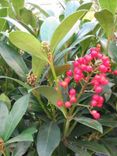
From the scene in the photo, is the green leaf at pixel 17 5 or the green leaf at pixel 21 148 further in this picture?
the green leaf at pixel 17 5

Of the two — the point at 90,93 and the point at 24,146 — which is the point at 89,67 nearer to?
the point at 90,93

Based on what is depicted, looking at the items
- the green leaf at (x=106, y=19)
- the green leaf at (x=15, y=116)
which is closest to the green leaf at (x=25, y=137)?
the green leaf at (x=15, y=116)

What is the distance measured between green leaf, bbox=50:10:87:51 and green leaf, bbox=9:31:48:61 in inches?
1.2

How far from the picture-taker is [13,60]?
0.66 m

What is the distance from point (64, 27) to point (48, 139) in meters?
0.21

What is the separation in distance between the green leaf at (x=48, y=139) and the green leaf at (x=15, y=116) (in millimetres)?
56

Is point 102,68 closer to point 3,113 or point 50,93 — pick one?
point 50,93

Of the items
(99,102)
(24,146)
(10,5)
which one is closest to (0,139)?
(24,146)

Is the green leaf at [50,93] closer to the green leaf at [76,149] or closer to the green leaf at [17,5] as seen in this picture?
the green leaf at [76,149]

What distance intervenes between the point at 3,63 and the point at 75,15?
0.84 ft

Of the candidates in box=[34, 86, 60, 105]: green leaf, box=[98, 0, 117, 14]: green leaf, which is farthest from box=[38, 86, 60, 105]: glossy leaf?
box=[98, 0, 117, 14]: green leaf

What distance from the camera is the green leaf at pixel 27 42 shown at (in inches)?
21.9

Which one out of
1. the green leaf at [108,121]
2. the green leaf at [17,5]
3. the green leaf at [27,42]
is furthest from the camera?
the green leaf at [17,5]

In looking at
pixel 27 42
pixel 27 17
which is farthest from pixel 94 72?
pixel 27 17
